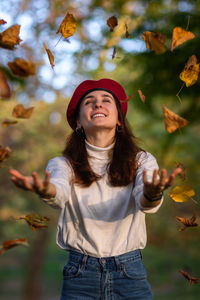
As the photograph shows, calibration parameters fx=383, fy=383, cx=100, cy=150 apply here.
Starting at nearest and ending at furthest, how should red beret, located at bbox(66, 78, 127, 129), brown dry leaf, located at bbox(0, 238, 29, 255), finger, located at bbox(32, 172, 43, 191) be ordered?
finger, located at bbox(32, 172, 43, 191)
brown dry leaf, located at bbox(0, 238, 29, 255)
red beret, located at bbox(66, 78, 127, 129)

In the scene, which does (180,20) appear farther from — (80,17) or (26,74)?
(26,74)

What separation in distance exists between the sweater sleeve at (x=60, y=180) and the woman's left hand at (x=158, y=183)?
443 millimetres

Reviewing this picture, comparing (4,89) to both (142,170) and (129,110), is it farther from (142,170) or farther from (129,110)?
(129,110)

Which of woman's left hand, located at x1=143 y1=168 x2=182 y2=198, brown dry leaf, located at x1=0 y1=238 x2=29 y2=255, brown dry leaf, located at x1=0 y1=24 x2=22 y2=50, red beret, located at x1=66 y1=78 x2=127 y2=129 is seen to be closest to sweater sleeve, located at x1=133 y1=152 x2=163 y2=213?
woman's left hand, located at x1=143 y1=168 x2=182 y2=198

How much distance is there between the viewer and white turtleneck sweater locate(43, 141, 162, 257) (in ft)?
7.00

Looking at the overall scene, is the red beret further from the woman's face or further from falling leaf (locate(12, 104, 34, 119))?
falling leaf (locate(12, 104, 34, 119))

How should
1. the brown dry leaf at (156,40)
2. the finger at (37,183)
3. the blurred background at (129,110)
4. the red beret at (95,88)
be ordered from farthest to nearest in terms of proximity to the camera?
the blurred background at (129,110) < the red beret at (95,88) < the brown dry leaf at (156,40) < the finger at (37,183)

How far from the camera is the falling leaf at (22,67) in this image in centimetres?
189

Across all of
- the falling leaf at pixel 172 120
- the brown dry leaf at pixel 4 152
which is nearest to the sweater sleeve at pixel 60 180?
the brown dry leaf at pixel 4 152

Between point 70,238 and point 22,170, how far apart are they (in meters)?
11.4

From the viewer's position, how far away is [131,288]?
207 cm

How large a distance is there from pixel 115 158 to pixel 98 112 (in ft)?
1.02

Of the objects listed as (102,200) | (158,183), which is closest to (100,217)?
(102,200)

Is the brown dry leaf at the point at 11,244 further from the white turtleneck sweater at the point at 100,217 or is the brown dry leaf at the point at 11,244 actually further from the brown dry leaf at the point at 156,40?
the brown dry leaf at the point at 156,40
